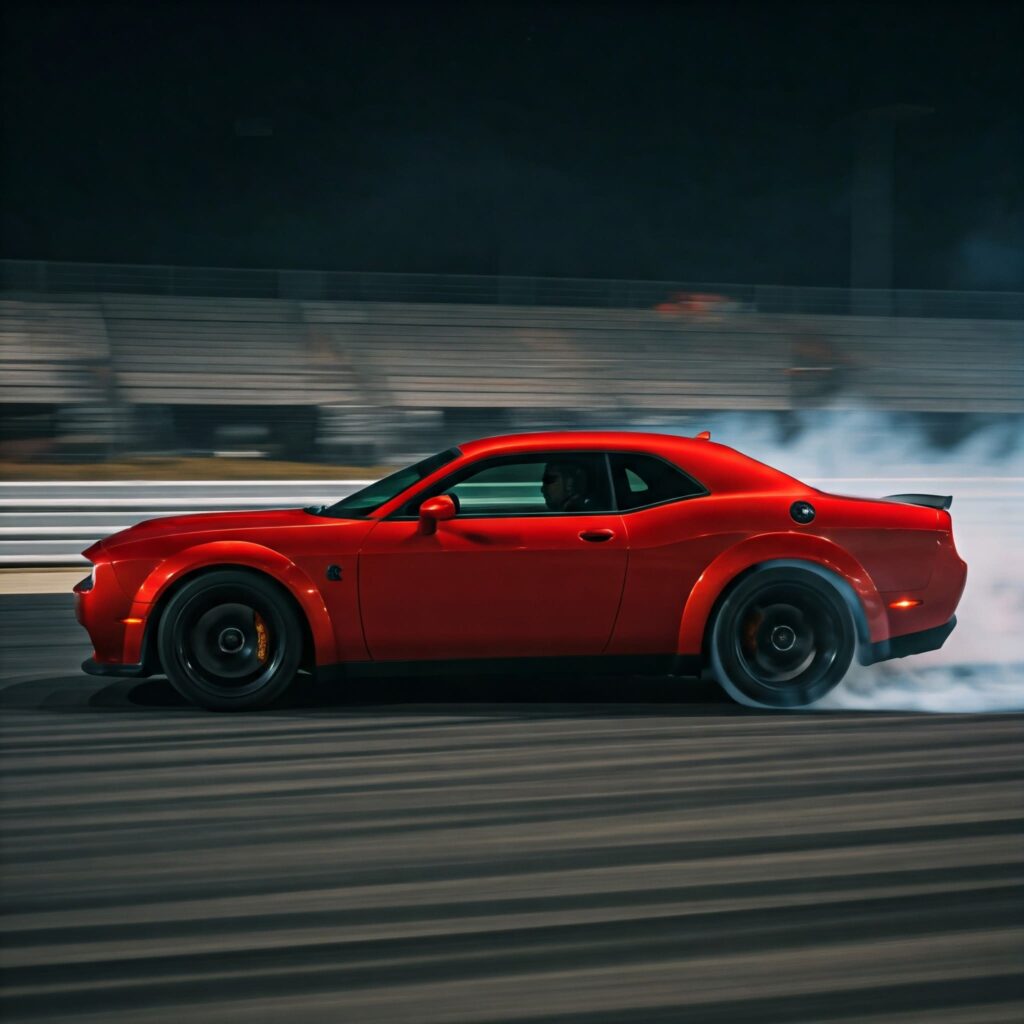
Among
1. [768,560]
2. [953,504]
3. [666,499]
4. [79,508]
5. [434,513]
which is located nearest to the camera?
[434,513]

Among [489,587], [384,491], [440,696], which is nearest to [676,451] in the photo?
[489,587]

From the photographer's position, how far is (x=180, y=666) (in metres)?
6.04

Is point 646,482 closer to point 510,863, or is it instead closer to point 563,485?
point 563,485

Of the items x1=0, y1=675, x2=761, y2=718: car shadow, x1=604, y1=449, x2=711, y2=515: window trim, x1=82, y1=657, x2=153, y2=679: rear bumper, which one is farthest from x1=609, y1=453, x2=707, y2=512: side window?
x1=82, y1=657, x2=153, y2=679: rear bumper

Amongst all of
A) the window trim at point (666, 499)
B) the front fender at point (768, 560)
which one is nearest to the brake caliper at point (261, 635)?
the window trim at point (666, 499)

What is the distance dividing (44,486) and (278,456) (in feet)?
20.6

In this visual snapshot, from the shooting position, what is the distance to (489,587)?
6051mm

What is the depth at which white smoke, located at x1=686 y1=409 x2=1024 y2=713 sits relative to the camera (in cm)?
662

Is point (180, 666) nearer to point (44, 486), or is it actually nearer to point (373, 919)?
point (373, 919)

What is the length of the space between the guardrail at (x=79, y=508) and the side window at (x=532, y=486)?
6.73 metres

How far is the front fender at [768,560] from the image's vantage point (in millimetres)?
6117

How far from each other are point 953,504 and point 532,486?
9.38 m

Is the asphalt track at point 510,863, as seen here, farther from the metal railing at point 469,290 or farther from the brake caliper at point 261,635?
the metal railing at point 469,290

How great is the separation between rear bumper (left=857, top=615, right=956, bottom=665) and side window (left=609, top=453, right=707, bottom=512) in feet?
3.34
